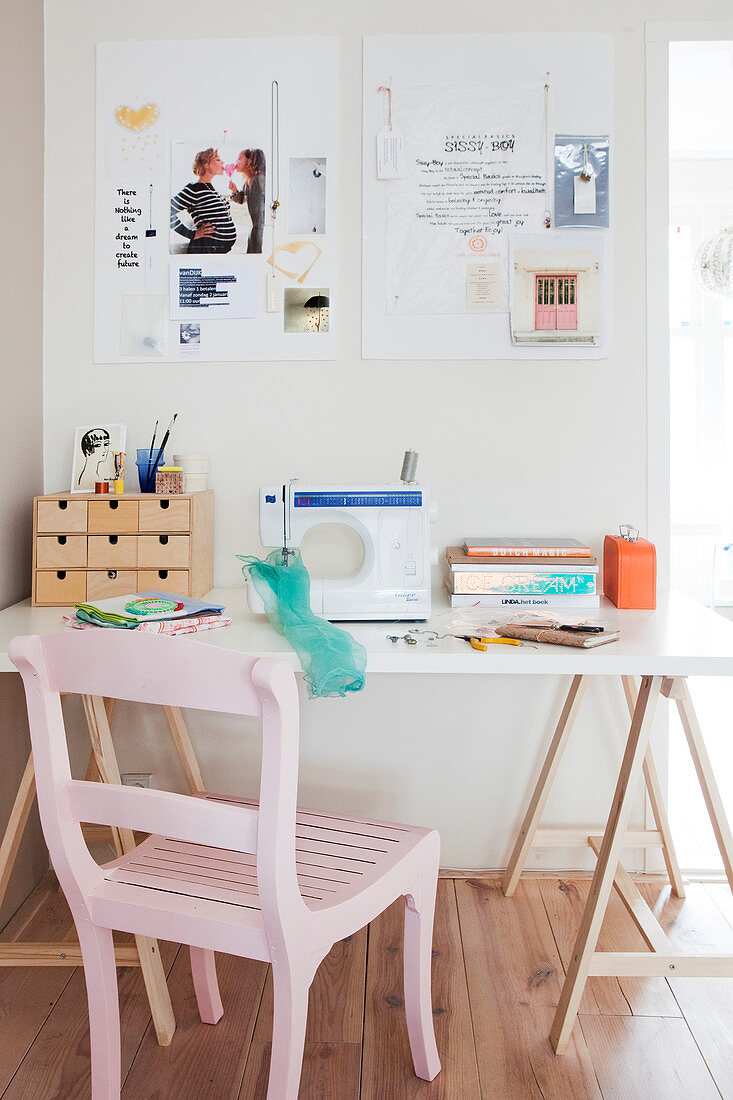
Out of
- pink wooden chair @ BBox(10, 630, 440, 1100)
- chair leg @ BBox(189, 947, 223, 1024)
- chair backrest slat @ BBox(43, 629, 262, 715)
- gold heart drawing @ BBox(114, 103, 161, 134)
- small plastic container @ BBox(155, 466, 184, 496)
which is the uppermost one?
gold heart drawing @ BBox(114, 103, 161, 134)

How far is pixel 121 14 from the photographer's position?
2.29 metres

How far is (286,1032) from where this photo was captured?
3.91 ft

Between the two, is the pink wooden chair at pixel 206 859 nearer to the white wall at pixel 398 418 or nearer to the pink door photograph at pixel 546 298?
the white wall at pixel 398 418

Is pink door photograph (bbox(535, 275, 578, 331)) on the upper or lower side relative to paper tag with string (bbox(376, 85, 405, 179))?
lower

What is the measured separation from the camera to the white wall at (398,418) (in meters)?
2.27

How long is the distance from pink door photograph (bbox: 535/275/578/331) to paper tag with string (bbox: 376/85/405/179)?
46 cm

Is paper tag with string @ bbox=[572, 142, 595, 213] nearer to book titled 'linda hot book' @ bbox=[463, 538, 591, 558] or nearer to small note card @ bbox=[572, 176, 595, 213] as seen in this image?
small note card @ bbox=[572, 176, 595, 213]

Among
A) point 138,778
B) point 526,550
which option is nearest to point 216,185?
point 526,550

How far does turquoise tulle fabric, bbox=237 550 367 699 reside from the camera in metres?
1.56

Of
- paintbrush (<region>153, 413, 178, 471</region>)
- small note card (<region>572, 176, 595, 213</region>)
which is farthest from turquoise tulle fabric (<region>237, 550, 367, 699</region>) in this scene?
small note card (<region>572, 176, 595, 213</region>)

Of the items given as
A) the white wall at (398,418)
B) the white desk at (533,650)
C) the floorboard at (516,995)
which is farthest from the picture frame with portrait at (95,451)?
the floorboard at (516,995)

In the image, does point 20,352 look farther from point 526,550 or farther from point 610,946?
point 610,946

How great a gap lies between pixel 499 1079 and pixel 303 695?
102cm

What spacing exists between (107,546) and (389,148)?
1210 millimetres
